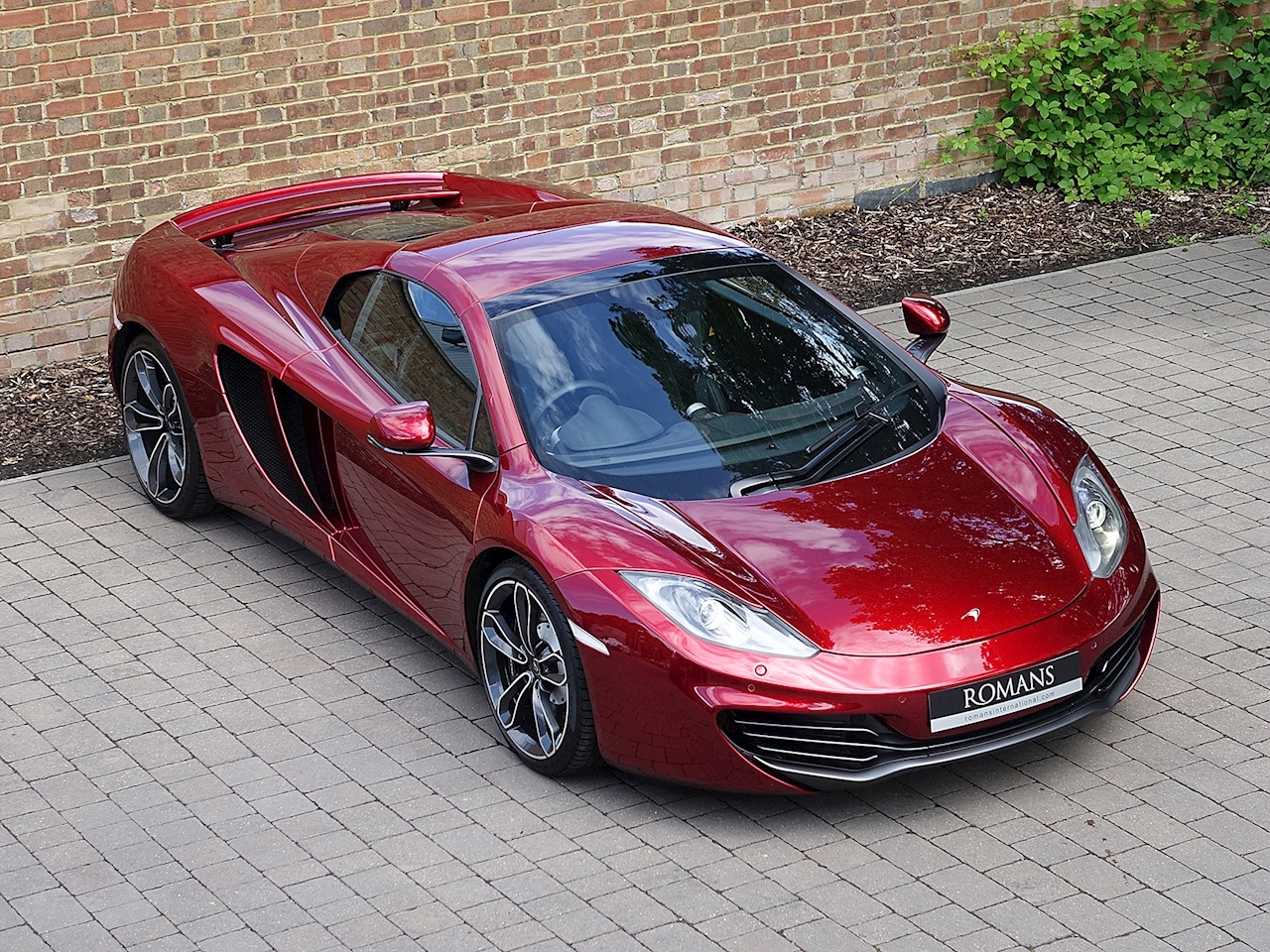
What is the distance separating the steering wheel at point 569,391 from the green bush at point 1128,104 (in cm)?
644

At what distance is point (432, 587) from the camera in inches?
237

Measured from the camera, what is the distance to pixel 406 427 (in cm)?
568

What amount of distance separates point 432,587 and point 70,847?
1.40 m

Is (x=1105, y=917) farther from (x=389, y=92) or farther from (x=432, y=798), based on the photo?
(x=389, y=92)

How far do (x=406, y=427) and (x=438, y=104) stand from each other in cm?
476

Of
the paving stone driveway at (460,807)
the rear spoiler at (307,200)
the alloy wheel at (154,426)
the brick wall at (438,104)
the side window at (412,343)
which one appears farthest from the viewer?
the brick wall at (438,104)

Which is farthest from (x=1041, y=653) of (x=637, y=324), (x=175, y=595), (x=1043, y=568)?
(x=175, y=595)

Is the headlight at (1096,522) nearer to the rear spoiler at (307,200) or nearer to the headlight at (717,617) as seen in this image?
the headlight at (717,617)

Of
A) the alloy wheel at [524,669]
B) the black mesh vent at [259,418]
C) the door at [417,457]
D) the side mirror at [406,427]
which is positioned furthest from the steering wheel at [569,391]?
the black mesh vent at [259,418]

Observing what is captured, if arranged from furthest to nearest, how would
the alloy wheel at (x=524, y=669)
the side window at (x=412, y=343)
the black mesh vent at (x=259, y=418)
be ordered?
the black mesh vent at (x=259, y=418)
the side window at (x=412, y=343)
the alloy wheel at (x=524, y=669)

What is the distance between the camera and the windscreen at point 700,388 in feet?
18.8

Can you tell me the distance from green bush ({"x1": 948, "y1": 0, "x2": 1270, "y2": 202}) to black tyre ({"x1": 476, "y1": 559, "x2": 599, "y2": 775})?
6.94m

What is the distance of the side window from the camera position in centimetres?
599

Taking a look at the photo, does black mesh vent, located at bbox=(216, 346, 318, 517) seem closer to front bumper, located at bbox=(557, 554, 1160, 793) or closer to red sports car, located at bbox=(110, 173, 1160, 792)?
red sports car, located at bbox=(110, 173, 1160, 792)
